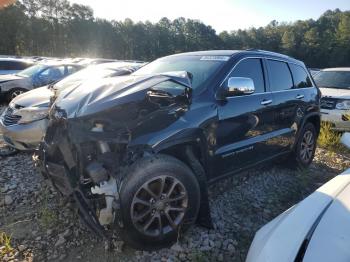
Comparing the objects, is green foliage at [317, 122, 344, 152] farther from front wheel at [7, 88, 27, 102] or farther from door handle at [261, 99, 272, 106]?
front wheel at [7, 88, 27, 102]

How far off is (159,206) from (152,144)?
0.56 meters

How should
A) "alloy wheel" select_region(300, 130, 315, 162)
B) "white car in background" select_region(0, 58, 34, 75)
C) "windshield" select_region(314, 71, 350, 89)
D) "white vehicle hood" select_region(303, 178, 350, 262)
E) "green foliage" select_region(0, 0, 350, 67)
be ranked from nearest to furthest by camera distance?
1. "white vehicle hood" select_region(303, 178, 350, 262)
2. "alloy wheel" select_region(300, 130, 315, 162)
3. "windshield" select_region(314, 71, 350, 89)
4. "white car in background" select_region(0, 58, 34, 75)
5. "green foliage" select_region(0, 0, 350, 67)

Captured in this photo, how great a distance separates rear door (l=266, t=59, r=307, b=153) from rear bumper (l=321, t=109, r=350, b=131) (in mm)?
2608

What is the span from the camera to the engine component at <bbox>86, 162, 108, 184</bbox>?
2.71m

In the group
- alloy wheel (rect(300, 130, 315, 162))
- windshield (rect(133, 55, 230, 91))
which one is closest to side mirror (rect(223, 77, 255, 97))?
windshield (rect(133, 55, 230, 91))

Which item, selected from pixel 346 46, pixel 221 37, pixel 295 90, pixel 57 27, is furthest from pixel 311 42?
pixel 295 90

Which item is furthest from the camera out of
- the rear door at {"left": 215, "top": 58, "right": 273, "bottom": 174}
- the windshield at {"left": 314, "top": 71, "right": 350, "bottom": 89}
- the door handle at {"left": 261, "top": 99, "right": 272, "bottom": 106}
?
the windshield at {"left": 314, "top": 71, "right": 350, "bottom": 89}

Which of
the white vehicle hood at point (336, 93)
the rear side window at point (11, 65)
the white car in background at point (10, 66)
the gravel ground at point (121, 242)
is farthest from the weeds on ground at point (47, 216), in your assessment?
the rear side window at point (11, 65)

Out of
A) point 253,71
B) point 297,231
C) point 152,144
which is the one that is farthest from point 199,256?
point 253,71

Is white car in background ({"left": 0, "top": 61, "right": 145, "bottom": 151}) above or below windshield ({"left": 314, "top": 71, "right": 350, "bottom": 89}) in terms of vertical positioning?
below

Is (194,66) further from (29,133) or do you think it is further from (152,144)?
(29,133)

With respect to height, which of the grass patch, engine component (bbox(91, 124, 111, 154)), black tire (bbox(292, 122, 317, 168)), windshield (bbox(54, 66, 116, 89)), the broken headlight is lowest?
the grass patch

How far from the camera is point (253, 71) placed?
413 cm

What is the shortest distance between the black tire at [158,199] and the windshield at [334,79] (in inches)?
260
